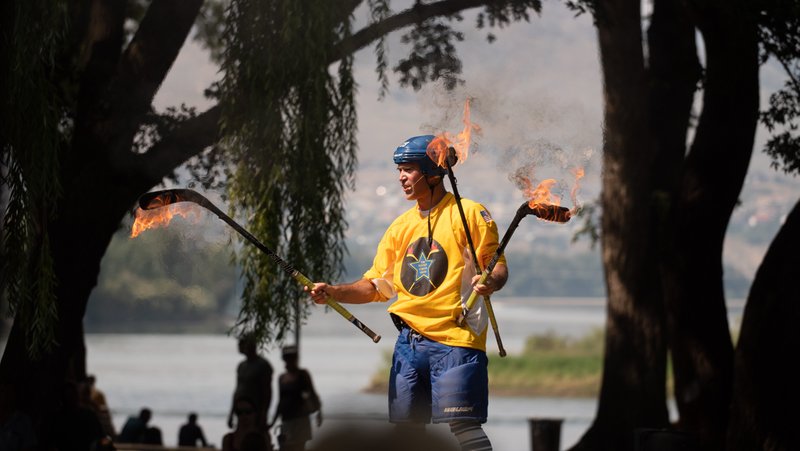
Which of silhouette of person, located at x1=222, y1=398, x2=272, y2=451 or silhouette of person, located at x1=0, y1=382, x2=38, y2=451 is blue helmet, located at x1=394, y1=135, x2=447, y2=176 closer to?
silhouette of person, located at x1=0, y1=382, x2=38, y2=451

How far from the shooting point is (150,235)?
9406 millimetres

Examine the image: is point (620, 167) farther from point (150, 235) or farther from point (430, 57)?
point (150, 235)

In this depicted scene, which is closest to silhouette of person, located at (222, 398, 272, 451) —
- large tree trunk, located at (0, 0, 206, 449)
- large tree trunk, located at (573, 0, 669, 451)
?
large tree trunk, located at (0, 0, 206, 449)

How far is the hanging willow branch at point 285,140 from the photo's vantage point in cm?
1026

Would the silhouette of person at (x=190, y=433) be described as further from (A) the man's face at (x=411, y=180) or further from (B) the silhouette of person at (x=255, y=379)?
(A) the man's face at (x=411, y=180)

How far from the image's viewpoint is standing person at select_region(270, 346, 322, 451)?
1349 cm

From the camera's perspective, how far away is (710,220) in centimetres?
1311

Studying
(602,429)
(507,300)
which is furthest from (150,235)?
(507,300)

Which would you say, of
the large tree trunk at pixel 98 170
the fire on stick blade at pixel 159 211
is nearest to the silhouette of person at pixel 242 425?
the large tree trunk at pixel 98 170

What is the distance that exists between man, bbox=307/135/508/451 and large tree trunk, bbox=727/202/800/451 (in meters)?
4.42

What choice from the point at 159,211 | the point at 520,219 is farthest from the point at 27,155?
the point at 520,219

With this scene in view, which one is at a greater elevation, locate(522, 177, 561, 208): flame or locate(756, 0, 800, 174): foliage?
locate(756, 0, 800, 174): foliage

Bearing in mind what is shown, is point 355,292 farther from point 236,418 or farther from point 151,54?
point 236,418

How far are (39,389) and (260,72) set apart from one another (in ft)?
9.70
